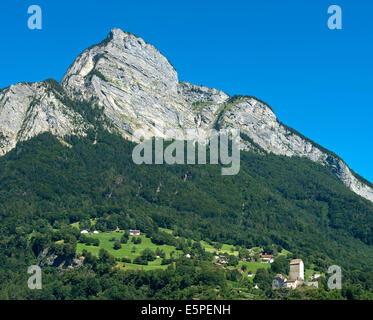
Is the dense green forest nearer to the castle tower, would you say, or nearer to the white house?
the white house

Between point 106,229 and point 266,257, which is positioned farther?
point 266,257

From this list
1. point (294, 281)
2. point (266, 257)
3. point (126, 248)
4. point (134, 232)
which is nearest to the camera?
point (294, 281)

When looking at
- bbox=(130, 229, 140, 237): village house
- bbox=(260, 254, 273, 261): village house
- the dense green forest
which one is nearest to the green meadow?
bbox=(130, 229, 140, 237): village house

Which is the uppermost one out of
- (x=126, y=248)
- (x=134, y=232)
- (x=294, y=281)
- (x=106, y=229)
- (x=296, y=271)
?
(x=106, y=229)

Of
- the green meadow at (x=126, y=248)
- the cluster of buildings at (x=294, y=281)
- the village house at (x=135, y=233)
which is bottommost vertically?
the cluster of buildings at (x=294, y=281)

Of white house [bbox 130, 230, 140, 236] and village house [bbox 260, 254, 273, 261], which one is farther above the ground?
white house [bbox 130, 230, 140, 236]

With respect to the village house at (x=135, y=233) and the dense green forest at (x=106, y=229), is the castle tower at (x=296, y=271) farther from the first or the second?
the village house at (x=135, y=233)

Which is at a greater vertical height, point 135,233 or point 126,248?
point 135,233

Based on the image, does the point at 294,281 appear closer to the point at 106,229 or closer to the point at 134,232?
the point at 134,232

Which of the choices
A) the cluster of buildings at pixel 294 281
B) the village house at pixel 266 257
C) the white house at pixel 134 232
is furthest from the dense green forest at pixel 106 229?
the village house at pixel 266 257

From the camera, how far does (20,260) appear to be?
134 m

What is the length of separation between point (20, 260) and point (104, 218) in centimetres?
3838

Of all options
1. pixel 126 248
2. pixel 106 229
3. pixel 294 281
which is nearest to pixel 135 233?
pixel 106 229
